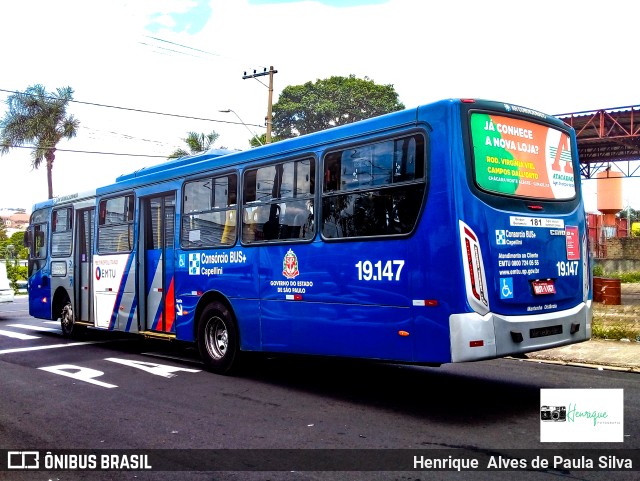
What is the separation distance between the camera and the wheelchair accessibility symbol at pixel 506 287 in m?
6.71

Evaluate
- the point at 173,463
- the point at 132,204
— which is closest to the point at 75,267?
the point at 132,204

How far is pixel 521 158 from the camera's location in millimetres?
7352

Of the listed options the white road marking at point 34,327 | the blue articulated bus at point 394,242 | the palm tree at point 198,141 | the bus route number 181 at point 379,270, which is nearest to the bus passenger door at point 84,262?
the white road marking at point 34,327

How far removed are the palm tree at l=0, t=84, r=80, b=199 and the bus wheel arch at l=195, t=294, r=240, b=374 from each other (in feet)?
96.9

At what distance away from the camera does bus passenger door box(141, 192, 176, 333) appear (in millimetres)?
10859

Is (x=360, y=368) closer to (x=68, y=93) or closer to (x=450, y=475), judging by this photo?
(x=450, y=475)

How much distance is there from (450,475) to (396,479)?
44 centimetres

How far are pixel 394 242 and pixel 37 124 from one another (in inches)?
1348

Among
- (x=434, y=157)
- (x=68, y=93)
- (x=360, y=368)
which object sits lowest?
(x=360, y=368)

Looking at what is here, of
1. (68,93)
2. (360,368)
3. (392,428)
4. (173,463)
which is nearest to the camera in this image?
(173,463)

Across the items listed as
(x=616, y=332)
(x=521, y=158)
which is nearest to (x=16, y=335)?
(x=521, y=158)

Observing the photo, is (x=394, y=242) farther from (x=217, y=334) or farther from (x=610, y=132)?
(x=610, y=132)

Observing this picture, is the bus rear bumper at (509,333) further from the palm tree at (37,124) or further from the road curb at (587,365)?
the palm tree at (37,124)

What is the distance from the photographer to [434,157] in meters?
6.73
